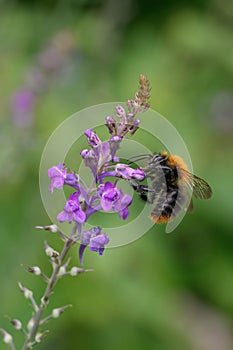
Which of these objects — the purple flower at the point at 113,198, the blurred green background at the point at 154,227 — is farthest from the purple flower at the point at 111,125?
the blurred green background at the point at 154,227

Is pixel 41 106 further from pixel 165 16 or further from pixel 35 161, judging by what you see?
pixel 165 16

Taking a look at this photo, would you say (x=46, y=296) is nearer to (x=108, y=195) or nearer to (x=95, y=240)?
(x=95, y=240)

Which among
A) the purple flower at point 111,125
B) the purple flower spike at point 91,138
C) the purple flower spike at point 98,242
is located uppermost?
the purple flower at point 111,125

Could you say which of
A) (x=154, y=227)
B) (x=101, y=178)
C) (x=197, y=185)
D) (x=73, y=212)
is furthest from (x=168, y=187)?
(x=154, y=227)

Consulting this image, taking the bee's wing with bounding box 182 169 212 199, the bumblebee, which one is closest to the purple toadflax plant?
the bumblebee

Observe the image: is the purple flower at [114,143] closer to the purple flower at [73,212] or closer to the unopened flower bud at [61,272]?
the purple flower at [73,212]

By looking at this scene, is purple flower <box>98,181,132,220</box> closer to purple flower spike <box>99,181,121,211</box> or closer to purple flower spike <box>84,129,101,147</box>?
purple flower spike <box>99,181,121,211</box>

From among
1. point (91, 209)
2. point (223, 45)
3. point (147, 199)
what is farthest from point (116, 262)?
point (223, 45)
